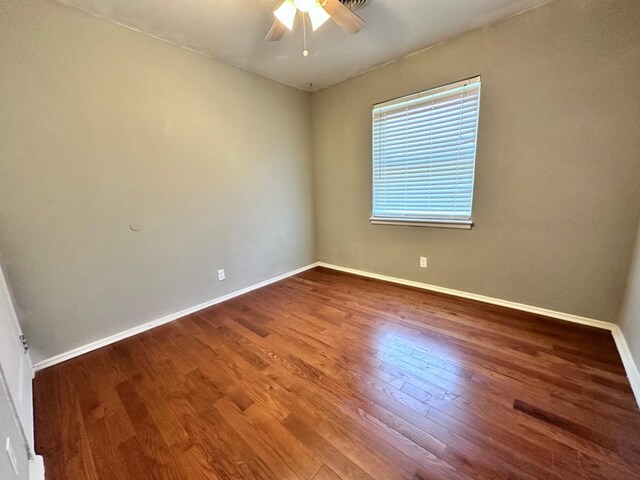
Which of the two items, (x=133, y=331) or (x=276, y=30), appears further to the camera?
(x=133, y=331)

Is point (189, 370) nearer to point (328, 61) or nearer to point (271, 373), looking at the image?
point (271, 373)

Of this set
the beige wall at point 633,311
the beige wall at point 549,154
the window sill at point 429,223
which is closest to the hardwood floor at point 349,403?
the beige wall at point 633,311

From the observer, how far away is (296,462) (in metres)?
1.07

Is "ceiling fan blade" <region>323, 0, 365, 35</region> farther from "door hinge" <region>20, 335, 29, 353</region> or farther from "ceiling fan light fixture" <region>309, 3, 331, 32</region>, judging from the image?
"door hinge" <region>20, 335, 29, 353</region>

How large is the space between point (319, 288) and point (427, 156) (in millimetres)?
1840

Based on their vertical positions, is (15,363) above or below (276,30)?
below

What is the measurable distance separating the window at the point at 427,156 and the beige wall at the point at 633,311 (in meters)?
1.02

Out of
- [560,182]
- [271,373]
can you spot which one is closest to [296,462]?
[271,373]

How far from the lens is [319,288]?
9.67 feet

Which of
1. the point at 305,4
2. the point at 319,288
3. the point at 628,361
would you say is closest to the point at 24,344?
the point at 319,288

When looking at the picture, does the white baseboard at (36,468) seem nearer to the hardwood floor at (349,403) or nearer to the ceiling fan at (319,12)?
the hardwood floor at (349,403)

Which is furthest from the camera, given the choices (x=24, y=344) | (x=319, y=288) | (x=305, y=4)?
(x=319, y=288)

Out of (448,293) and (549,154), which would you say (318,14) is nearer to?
(549,154)

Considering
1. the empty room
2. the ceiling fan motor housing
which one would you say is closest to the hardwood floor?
the empty room
